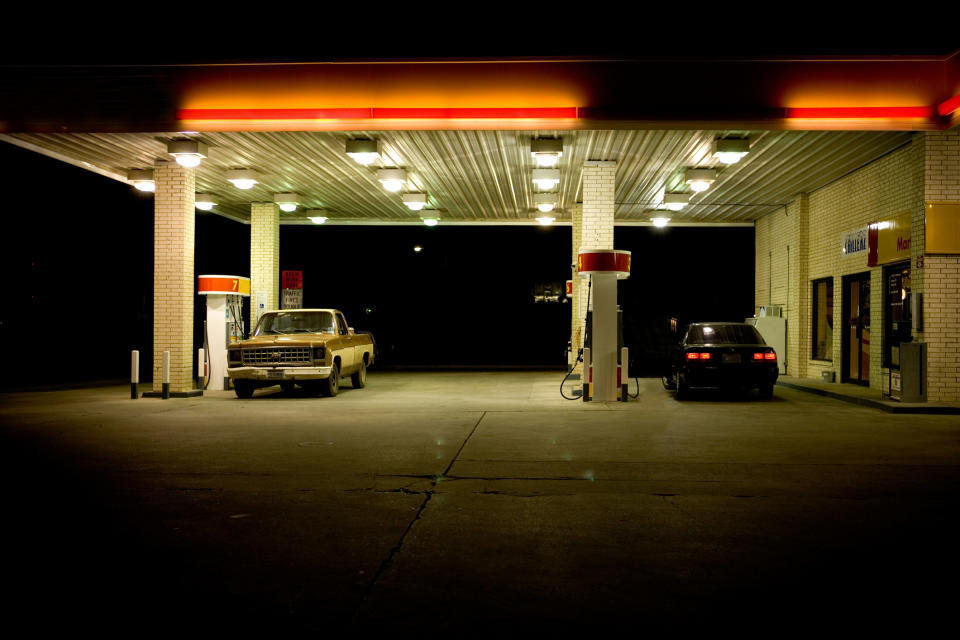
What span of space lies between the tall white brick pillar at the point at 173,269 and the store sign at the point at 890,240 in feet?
51.3

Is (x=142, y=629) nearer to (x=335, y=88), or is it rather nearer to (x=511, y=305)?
(x=335, y=88)

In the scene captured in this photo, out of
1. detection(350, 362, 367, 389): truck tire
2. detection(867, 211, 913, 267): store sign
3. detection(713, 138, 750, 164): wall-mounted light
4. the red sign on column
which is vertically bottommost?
detection(350, 362, 367, 389): truck tire

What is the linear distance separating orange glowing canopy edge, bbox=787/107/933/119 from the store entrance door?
5888 millimetres

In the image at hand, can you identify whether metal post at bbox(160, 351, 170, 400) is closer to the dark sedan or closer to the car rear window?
the dark sedan

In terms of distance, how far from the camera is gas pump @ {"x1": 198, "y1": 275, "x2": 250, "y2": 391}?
1745 centimetres

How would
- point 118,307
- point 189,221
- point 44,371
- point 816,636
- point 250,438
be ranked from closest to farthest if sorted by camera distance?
1. point 816,636
2. point 250,438
3. point 189,221
4. point 44,371
5. point 118,307

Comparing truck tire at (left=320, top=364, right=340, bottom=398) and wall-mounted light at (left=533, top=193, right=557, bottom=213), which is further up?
wall-mounted light at (left=533, top=193, right=557, bottom=213)

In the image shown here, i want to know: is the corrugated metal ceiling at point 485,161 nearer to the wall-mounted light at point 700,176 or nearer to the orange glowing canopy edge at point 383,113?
the wall-mounted light at point 700,176

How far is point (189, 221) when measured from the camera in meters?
16.9

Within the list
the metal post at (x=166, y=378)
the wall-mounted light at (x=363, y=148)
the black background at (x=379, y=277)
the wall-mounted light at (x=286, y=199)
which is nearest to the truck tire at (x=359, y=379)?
the metal post at (x=166, y=378)

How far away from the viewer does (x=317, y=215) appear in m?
25.7

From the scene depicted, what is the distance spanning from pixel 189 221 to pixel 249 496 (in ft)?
39.4

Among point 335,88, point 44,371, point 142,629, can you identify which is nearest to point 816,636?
point 142,629

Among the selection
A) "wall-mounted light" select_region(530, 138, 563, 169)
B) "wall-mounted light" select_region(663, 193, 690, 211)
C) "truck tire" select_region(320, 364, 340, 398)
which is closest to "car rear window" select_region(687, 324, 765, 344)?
"wall-mounted light" select_region(530, 138, 563, 169)
